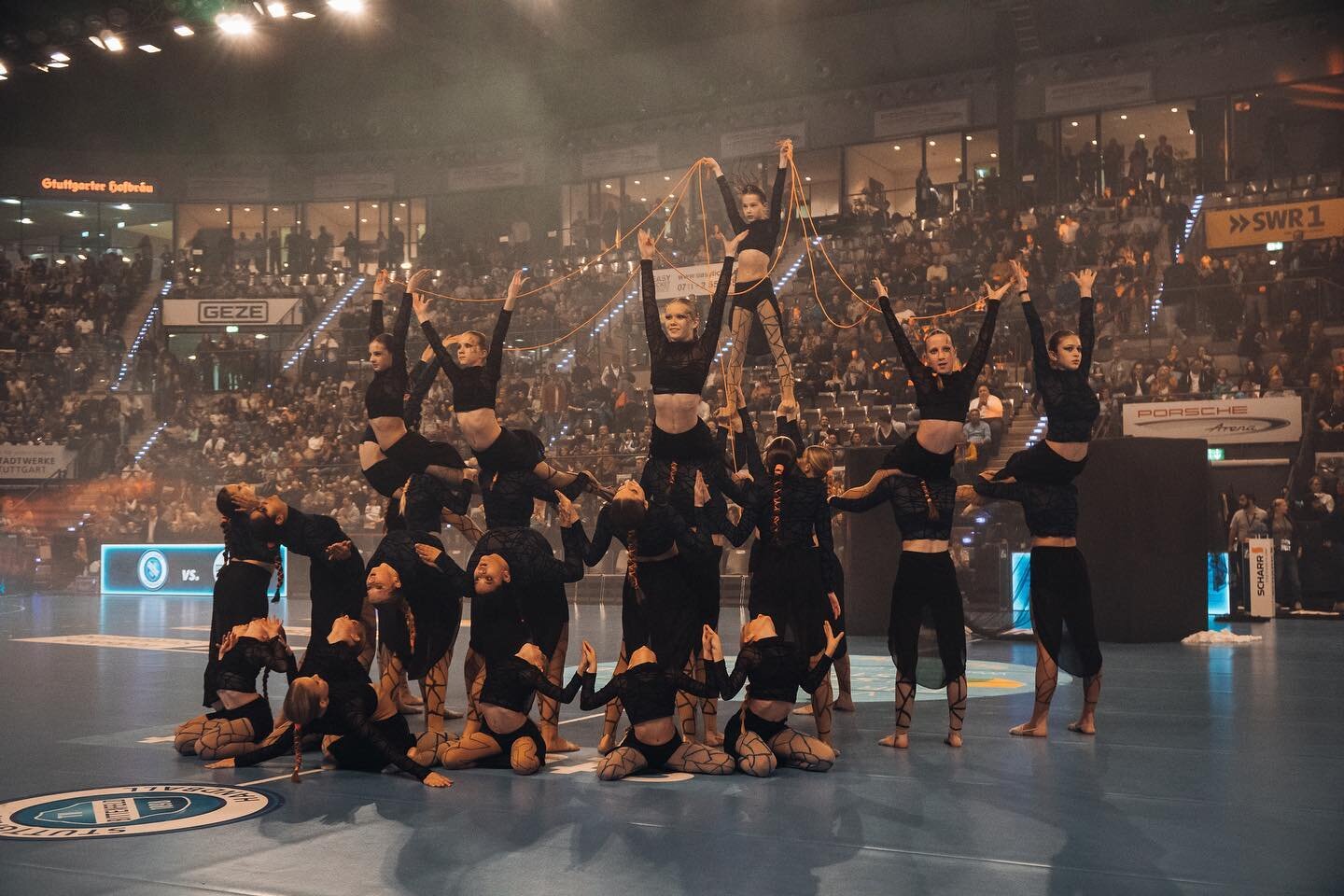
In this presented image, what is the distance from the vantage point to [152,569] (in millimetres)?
22953

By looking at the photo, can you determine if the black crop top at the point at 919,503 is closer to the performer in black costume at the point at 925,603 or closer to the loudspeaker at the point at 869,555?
the performer in black costume at the point at 925,603

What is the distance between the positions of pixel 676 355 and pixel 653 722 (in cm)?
218

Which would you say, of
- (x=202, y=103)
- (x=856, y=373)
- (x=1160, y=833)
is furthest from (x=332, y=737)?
(x=202, y=103)

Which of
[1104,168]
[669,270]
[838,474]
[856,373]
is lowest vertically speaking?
[838,474]

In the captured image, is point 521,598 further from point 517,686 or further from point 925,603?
point 925,603

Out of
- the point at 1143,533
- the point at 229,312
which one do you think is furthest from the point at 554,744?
the point at 229,312

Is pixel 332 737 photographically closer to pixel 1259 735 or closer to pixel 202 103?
pixel 1259 735

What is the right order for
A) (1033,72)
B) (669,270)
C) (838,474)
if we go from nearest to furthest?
1. (838,474)
2. (669,270)
3. (1033,72)

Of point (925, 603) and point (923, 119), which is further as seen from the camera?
point (923, 119)

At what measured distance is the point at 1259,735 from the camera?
23.3ft

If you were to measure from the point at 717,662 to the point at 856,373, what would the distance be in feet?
50.4

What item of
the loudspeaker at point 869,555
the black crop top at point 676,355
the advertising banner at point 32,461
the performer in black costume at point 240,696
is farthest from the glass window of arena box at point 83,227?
the black crop top at point 676,355

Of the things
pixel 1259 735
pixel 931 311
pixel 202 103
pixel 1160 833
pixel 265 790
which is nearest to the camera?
pixel 1160 833

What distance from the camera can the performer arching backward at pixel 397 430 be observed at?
7652mm
